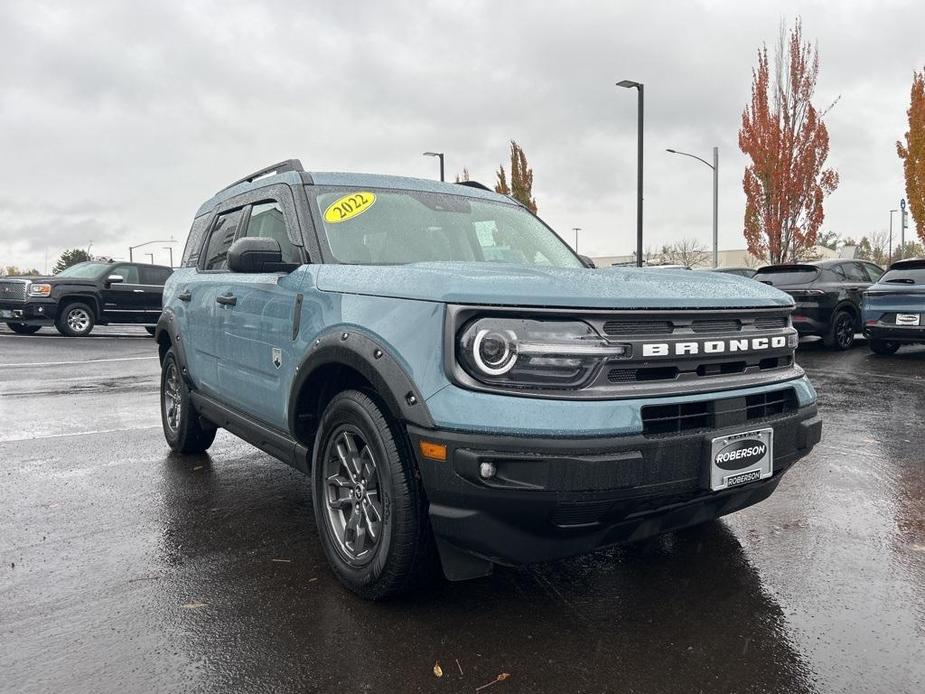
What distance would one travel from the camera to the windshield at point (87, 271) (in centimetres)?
1777

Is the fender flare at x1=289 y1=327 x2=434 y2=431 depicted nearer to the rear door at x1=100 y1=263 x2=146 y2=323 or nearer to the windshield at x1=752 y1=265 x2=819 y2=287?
the windshield at x1=752 y1=265 x2=819 y2=287

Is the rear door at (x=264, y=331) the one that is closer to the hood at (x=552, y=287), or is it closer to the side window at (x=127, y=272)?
the hood at (x=552, y=287)

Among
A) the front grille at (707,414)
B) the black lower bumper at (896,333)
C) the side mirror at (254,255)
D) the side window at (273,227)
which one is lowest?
the black lower bumper at (896,333)

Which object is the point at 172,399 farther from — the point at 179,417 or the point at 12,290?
the point at 12,290

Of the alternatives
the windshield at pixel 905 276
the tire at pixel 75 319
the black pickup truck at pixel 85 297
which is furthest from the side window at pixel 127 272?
the windshield at pixel 905 276

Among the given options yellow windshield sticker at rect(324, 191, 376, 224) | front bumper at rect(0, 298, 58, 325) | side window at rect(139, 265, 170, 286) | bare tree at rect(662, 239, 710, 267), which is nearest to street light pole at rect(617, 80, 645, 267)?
side window at rect(139, 265, 170, 286)

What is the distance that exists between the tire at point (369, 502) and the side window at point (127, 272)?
54.3 ft

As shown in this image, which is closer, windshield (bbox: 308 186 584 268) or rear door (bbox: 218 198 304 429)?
rear door (bbox: 218 198 304 429)

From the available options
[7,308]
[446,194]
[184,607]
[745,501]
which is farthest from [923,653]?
[7,308]

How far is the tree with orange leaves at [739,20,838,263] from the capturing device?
23.2m

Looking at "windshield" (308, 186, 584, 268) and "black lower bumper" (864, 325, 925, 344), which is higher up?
"windshield" (308, 186, 584, 268)

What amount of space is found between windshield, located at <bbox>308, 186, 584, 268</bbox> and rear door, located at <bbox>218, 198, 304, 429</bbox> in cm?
25

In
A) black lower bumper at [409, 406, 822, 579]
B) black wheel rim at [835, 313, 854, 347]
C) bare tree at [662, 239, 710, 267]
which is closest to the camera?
black lower bumper at [409, 406, 822, 579]

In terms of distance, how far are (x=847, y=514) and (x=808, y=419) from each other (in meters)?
1.40
